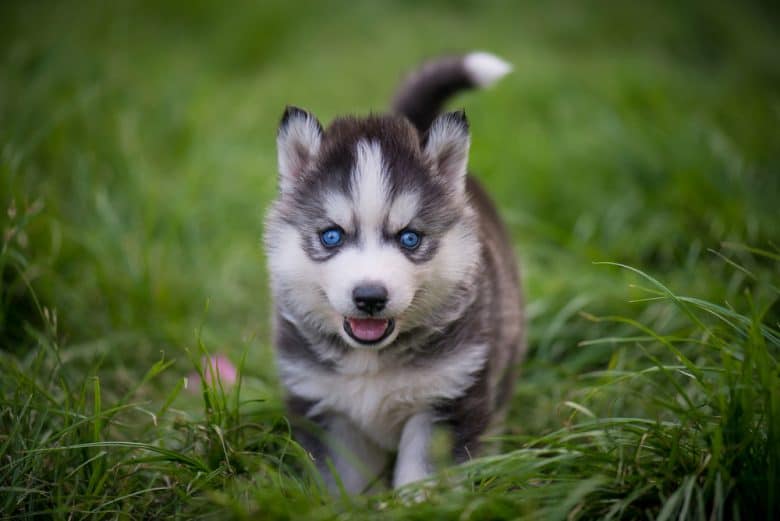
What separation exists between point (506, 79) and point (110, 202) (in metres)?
4.27

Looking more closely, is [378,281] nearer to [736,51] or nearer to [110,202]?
[110,202]

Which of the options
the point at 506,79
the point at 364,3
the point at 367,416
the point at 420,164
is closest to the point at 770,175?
the point at 506,79

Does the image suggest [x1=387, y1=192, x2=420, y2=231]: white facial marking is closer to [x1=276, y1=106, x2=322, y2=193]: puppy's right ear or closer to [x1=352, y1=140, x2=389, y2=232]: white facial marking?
[x1=352, y1=140, x2=389, y2=232]: white facial marking

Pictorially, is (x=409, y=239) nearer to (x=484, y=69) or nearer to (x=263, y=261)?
(x=484, y=69)

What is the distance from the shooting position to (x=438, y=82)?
351 centimetres

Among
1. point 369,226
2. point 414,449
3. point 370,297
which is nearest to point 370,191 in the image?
point 369,226

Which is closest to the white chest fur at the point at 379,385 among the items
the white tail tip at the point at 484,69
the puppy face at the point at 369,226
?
the puppy face at the point at 369,226

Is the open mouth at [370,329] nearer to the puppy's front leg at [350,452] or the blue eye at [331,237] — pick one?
the blue eye at [331,237]

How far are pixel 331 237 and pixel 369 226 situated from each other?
166 millimetres

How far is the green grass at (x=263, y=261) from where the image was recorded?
2262 mm

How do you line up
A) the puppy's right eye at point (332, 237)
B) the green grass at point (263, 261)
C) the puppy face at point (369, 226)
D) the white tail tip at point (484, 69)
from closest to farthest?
1. the green grass at point (263, 261)
2. the puppy face at point (369, 226)
3. the puppy's right eye at point (332, 237)
4. the white tail tip at point (484, 69)

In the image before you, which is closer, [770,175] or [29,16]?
[770,175]

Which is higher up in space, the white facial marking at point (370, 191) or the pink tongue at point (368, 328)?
the white facial marking at point (370, 191)

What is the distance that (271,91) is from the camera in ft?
24.5
